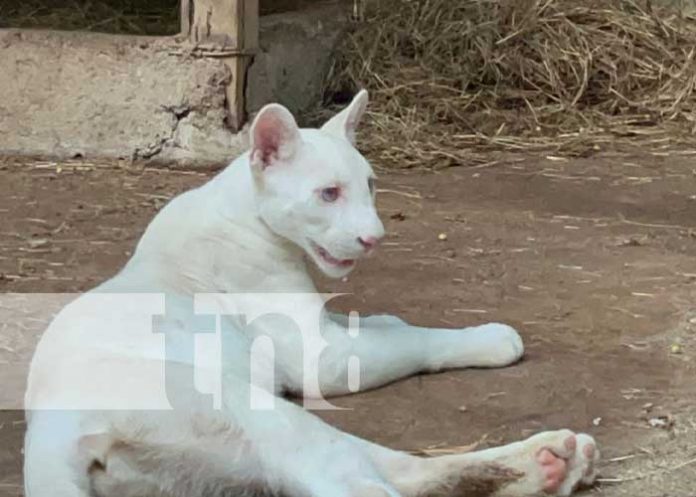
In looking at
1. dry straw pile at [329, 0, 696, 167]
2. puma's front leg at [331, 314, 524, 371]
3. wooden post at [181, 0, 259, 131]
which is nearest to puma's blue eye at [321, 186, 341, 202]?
puma's front leg at [331, 314, 524, 371]

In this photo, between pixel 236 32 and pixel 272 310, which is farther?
pixel 236 32

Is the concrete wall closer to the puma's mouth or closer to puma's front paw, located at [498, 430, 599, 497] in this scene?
the puma's mouth

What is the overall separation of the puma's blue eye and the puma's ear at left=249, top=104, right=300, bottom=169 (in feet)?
0.46

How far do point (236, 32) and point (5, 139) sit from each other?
4.43 ft

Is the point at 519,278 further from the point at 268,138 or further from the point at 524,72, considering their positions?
the point at 524,72

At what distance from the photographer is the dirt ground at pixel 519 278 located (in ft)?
12.8

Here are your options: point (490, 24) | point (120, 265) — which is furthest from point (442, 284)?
point (490, 24)

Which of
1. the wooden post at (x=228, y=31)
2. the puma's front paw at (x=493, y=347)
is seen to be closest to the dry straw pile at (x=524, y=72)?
the wooden post at (x=228, y=31)

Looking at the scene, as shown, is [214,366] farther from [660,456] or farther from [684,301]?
[684,301]

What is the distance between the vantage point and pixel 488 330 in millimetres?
4355

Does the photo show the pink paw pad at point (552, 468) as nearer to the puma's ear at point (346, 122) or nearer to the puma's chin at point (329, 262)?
the puma's chin at point (329, 262)

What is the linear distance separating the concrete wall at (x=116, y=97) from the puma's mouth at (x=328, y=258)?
3422 mm

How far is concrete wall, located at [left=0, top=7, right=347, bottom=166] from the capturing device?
7.34 meters

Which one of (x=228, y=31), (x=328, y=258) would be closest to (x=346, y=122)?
(x=328, y=258)
